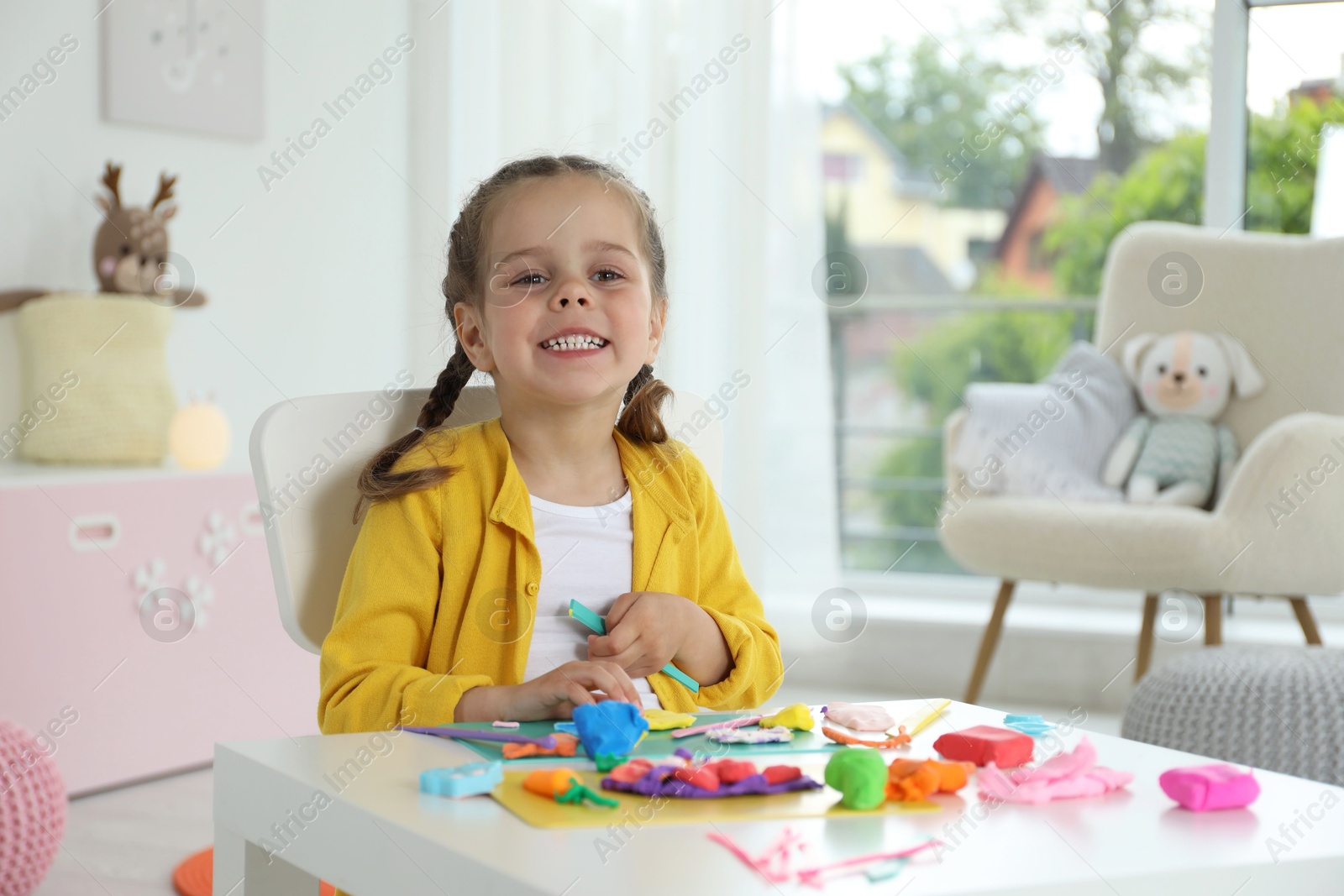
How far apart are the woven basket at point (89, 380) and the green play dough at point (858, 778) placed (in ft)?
6.49

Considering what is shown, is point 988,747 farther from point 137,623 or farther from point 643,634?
point 137,623

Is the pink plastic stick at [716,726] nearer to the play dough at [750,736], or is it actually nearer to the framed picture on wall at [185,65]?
the play dough at [750,736]

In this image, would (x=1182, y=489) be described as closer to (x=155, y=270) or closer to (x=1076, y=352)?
(x=1076, y=352)

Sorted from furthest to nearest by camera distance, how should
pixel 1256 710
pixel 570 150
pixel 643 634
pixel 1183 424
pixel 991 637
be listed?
pixel 570 150, pixel 1183 424, pixel 991 637, pixel 1256 710, pixel 643 634

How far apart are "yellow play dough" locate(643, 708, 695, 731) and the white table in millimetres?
105

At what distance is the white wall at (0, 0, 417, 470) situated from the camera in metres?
2.33

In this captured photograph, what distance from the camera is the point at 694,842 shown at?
0.55 metres

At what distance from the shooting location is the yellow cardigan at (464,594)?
2.92ft

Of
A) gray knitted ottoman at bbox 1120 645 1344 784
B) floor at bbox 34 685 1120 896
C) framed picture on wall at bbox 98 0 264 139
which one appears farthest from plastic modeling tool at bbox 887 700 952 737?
framed picture on wall at bbox 98 0 264 139

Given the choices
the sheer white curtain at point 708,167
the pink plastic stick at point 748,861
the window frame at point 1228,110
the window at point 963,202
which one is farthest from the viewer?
the window at point 963,202

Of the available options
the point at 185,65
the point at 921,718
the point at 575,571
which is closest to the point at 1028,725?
the point at 921,718

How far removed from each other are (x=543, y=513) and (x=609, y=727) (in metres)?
0.40

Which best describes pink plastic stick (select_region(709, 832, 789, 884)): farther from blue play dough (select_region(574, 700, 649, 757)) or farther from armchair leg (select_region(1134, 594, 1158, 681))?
armchair leg (select_region(1134, 594, 1158, 681))

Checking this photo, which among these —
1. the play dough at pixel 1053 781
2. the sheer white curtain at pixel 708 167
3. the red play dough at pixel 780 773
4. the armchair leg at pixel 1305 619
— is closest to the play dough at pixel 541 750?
the red play dough at pixel 780 773
